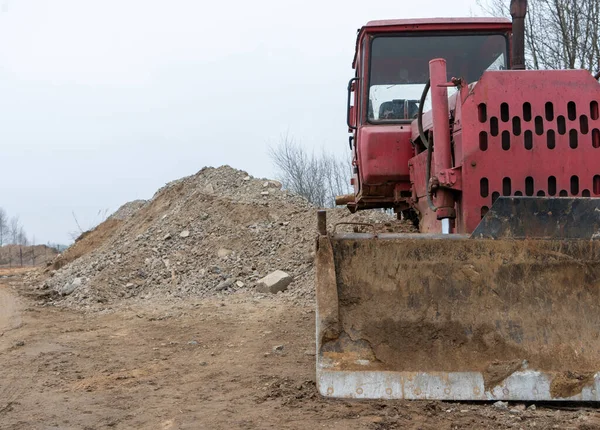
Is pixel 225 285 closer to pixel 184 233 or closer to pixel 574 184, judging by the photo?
pixel 184 233

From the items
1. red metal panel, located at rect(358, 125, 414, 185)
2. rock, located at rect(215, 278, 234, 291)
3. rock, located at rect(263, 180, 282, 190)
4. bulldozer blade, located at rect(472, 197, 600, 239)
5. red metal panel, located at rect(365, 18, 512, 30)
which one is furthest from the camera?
rock, located at rect(263, 180, 282, 190)

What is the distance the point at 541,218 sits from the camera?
380 cm

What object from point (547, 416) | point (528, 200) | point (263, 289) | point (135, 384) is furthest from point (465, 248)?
point (263, 289)

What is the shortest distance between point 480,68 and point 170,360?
12.4ft

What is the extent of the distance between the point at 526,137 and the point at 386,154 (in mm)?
1706

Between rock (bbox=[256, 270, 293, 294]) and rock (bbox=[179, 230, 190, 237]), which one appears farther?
rock (bbox=[179, 230, 190, 237])

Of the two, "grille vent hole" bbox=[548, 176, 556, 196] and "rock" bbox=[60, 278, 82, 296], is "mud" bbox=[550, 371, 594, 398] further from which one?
"rock" bbox=[60, 278, 82, 296]

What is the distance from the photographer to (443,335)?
362 cm

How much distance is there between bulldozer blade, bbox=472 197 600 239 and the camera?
149 inches

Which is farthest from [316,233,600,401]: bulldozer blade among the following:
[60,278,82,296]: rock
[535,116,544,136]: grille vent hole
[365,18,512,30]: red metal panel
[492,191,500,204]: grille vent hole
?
[60,278,82,296]: rock

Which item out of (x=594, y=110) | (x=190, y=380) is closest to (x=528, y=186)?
(x=594, y=110)

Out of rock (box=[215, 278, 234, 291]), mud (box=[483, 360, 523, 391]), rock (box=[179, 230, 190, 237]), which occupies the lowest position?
rock (box=[215, 278, 234, 291])

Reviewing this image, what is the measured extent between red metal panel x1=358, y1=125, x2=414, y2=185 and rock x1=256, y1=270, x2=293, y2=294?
14.3ft

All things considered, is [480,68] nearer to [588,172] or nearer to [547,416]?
[588,172]
